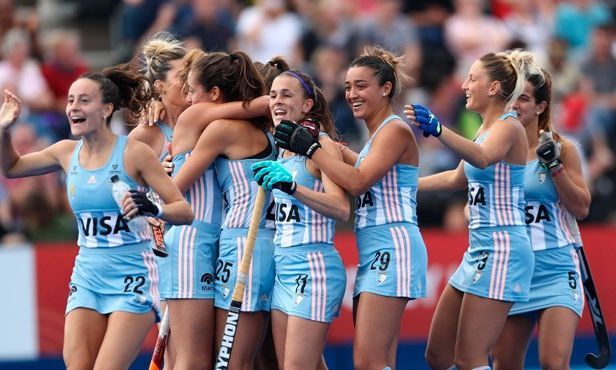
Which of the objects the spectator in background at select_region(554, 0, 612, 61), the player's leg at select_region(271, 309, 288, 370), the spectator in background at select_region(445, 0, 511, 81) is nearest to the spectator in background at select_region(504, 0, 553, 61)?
the spectator in background at select_region(554, 0, 612, 61)

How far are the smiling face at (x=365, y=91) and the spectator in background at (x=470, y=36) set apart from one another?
7.38 metres

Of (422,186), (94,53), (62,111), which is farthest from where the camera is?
(94,53)

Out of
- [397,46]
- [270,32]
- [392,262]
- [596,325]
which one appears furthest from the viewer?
[270,32]

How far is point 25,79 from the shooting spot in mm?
14734

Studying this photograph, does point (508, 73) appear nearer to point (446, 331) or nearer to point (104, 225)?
point (446, 331)

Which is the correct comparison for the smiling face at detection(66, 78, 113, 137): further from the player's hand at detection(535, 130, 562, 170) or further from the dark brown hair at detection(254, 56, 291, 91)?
the player's hand at detection(535, 130, 562, 170)

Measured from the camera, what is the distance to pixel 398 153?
26.2 feet

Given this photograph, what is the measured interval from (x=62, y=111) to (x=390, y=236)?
746 cm

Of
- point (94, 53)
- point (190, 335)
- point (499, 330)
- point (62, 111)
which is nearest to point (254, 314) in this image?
point (190, 335)

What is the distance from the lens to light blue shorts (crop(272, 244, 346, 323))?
25.7 feet

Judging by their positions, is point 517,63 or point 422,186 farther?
point 422,186

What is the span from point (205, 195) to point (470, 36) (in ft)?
25.9

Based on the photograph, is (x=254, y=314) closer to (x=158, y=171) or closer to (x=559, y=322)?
(x=158, y=171)

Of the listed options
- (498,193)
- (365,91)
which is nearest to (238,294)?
(365,91)
